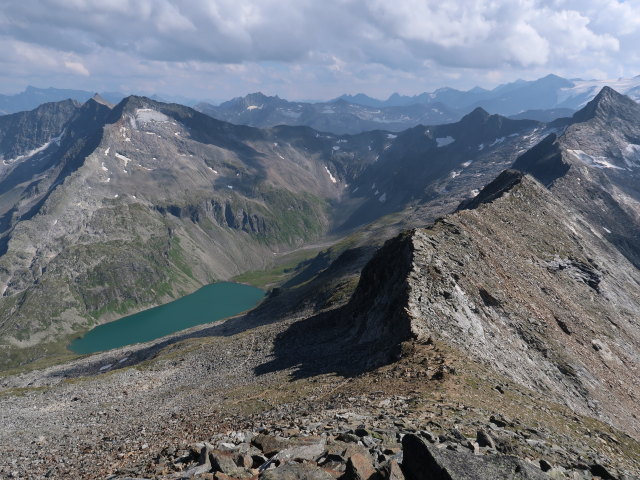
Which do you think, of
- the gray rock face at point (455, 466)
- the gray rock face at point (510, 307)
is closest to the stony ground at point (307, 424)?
the gray rock face at point (455, 466)

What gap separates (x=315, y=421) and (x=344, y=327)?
4065 centimetres

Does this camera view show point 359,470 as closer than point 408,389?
Yes

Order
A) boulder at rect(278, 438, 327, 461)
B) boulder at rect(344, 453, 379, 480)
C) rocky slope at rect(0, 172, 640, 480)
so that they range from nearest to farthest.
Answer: boulder at rect(344, 453, 379, 480)
boulder at rect(278, 438, 327, 461)
rocky slope at rect(0, 172, 640, 480)

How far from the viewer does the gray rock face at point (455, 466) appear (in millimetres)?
16547

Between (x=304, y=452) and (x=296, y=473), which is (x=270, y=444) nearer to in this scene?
(x=304, y=452)

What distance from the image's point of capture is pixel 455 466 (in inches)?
666

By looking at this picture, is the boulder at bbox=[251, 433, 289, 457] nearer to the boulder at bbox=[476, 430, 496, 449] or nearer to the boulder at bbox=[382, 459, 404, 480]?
the boulder at bbox=[382, 459, 404, 480]

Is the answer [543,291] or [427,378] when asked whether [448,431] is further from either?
[543,291]

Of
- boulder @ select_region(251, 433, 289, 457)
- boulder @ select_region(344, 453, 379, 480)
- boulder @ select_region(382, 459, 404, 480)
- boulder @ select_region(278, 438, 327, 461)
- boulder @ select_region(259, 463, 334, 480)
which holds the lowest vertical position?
boulder @ select_region(251, 433, 289, 457)

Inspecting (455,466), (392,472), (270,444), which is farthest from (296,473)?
(455,466)

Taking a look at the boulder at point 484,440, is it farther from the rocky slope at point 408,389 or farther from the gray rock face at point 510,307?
the gray rock face at point 510,307

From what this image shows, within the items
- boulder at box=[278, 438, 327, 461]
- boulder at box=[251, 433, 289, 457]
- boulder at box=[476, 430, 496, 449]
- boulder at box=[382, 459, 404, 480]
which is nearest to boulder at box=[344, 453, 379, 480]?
boulder at box=[382, 459, 404, 480]

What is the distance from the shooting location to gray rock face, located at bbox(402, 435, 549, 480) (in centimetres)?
1655

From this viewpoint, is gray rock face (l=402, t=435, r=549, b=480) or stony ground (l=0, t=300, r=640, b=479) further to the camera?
stony ground (l=0, t=300, r=640, b=479)
